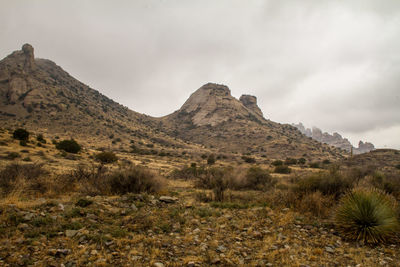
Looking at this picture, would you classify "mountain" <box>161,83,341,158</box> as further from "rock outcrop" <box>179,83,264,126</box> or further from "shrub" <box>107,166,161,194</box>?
"shrub" <box>107,166,161,194</box>

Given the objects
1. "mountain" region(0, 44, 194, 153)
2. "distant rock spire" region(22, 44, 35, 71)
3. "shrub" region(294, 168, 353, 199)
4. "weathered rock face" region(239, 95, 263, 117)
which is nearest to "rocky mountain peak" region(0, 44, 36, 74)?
"distant rock spire" region(22, 44, 35, 71)

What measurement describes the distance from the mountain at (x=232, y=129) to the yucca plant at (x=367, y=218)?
6743 centimetres

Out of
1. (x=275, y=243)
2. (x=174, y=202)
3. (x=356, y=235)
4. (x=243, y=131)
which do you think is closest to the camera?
(x=275, y=243)

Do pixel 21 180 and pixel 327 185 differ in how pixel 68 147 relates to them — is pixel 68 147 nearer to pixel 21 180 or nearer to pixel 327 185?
pixel 21 180

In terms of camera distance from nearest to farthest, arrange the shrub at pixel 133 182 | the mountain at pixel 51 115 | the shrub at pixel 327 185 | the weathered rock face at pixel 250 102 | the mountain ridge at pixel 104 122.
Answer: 1. the shrub at pixel 327 185
2. the shrub at pixel 133 182
3. the mountain at pixel 51 115
4. the mountain ridge at pixel 104 122
5. the weathered rock face at pixel 250 102

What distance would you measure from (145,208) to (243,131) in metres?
91.9

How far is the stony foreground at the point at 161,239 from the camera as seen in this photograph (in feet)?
12.4

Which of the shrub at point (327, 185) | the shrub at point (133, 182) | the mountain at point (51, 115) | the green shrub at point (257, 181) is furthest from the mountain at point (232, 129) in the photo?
the shrub at point (133, 182)

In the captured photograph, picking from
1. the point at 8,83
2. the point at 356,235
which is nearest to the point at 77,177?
the point at 356,235

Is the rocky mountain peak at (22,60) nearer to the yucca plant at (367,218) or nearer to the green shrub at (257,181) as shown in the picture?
the green shrub at (257,181)

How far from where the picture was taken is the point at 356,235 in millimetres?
5254

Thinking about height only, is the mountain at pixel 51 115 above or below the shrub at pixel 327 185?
above

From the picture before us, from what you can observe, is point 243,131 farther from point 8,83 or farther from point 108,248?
point 8,83

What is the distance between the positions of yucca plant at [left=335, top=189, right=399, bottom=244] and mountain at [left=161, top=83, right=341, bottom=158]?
221 feet
